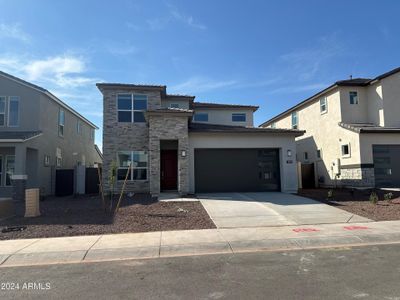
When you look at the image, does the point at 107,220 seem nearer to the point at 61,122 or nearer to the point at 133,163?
the point at 133,163

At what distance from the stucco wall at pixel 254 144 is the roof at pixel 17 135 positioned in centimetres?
854

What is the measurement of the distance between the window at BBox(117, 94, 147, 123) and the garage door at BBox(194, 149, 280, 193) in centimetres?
421

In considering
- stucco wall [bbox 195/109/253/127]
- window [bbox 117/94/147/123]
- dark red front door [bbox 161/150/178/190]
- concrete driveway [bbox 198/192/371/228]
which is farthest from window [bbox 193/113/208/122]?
concrete driveway [bbox 198/192/371/228]

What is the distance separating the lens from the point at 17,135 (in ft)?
54.8

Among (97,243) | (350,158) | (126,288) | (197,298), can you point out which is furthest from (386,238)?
(350,158)

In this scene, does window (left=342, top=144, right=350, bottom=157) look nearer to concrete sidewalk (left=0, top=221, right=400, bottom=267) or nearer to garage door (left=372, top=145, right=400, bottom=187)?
garage door (left=372, top=145, right=400, bottom=187)

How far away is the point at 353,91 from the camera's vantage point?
2066cm

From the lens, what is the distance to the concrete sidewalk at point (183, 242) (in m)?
7.00

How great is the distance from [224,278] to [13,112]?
57.6 feet

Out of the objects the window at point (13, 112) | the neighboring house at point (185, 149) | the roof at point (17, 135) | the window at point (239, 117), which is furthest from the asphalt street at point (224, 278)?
the window at point (239, 117)

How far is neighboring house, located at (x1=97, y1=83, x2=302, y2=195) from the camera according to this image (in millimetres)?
16500

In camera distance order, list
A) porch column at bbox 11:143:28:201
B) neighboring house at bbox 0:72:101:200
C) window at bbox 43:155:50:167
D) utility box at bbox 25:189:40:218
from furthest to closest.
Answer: window at bbox 43:155:50:167 → neighboring house at bbox 0:72:101:200 → porch column at bbox 11:143:28:201 → utility box at bbox 25:189:40:218

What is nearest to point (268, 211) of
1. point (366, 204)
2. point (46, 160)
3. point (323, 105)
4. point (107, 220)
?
point (366, 204)

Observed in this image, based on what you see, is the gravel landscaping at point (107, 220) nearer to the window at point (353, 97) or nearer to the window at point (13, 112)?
the window at point (13, 112)
